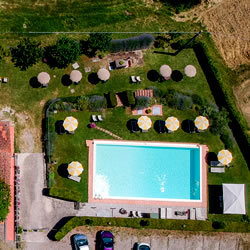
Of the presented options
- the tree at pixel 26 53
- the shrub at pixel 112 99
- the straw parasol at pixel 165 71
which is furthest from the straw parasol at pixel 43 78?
the straw parasol at pixel 165 71

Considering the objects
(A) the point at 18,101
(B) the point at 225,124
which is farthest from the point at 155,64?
(A) the point at 18,101

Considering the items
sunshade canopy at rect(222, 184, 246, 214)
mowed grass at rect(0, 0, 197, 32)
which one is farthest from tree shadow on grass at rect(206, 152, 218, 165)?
mowed grass at rect(0, 0, 197, 32)

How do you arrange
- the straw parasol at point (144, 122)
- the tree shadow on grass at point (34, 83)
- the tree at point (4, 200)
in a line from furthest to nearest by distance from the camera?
the tree shadow on grass at point (34, 83), the straw parasol at point (144, 122), the tree at point (4, 200)

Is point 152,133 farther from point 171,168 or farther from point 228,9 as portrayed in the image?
point 228,9

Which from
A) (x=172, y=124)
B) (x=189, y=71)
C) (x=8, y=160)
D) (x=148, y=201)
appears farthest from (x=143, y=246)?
(x=189, y=71)

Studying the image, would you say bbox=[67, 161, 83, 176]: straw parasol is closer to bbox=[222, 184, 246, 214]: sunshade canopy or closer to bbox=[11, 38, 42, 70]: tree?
bbox=[11, 38, 42, 70]: tree

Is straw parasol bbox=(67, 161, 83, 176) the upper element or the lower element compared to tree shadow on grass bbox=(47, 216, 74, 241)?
upper

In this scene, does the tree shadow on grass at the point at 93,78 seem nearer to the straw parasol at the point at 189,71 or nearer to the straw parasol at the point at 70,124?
the straw parasol at the point at 70,124
